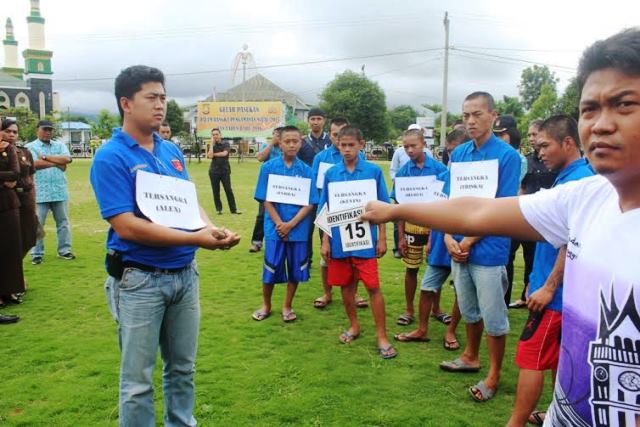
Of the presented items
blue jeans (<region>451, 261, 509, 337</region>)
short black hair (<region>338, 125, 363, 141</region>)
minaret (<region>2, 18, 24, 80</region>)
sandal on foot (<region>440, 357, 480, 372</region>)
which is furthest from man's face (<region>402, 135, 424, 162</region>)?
minaret (<region>2, 18, 24, 80</region>)

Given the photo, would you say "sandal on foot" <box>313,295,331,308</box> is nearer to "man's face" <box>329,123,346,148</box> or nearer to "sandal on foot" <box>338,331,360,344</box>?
"sandal on foot" <box>338,331,360,344</box>

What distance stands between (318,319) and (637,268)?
4603mm

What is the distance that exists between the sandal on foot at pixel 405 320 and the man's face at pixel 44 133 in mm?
6014

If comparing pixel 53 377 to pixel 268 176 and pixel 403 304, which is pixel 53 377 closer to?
pixel 268 176

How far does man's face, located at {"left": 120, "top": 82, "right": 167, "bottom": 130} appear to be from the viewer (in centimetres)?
271

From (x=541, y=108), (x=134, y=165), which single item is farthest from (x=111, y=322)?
(x=541, y=108)

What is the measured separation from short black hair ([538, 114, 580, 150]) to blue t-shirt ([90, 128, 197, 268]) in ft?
8.32

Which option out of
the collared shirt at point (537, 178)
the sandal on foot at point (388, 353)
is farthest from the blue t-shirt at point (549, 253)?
the collared shirt at point (537, 178)

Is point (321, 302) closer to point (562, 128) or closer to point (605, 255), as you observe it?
point (562, 128)

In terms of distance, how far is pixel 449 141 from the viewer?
23.5ft

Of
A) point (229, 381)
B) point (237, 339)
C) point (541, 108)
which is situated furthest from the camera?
point (541, 108)

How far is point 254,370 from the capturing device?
4199 mm

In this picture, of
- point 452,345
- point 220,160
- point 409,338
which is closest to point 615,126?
point 452,345

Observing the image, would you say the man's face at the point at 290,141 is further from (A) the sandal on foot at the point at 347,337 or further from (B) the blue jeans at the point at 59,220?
(B) the blue jeans at the point at 59,220
